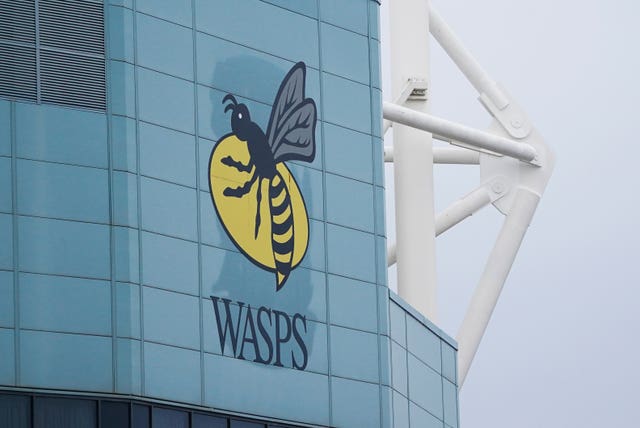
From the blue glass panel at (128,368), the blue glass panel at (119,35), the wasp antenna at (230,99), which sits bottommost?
the blue glass panel at (128,368)

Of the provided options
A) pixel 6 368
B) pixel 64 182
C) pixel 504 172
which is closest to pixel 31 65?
pixel 64 182

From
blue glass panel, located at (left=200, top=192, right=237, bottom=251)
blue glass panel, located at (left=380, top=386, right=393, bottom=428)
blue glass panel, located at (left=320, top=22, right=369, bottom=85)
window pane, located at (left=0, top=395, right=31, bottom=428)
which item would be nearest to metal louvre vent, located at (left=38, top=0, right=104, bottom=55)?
blue glass panel, located at (left=200, top=192, right=237, bottom=251)

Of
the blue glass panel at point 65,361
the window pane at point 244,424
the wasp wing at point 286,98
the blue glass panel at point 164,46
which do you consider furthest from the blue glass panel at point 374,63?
the blue glass panel at point 65,361

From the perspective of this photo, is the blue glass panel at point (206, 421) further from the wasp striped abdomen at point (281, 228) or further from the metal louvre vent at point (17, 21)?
the metal louvre vent at point (17, 21)

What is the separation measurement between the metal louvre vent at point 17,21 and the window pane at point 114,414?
675cm

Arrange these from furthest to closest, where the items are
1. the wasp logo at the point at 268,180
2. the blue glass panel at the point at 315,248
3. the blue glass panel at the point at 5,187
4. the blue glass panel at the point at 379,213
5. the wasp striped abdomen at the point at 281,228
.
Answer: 1. the blue glass panel at the point at 379,213
2. the blue glass panel at the point at 315,248
3. the wasp striped abdomen at the point at 281,228
4. the wasp logo at the point at 268,180
5. the blue glass panel at the point at 5,187

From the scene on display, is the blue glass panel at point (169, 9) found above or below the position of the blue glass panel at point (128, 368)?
above

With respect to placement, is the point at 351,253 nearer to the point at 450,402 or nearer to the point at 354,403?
the point at 354,403

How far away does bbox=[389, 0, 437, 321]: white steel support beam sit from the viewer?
5466cm

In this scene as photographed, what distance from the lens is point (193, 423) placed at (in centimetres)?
3884

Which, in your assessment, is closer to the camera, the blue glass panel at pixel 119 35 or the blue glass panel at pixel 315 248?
Answer: the blue glass panel at pixel 119 35

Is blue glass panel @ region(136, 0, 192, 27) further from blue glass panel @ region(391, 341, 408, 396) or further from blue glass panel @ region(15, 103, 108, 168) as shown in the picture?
blue glass panel @ region(391, 341, 408, 396)

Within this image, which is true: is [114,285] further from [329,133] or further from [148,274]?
[329,133]

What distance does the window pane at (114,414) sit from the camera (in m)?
37.3
